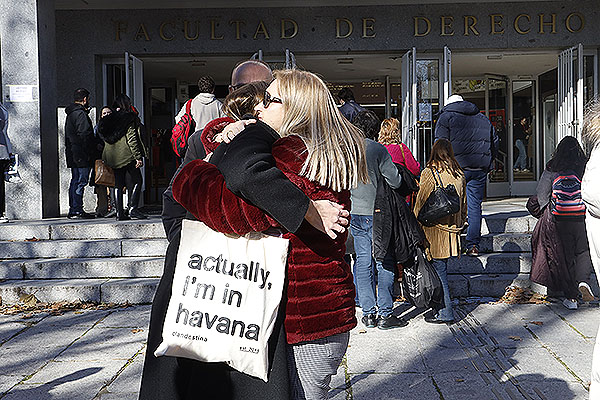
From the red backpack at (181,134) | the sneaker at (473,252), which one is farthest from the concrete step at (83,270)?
the sneaker at (473,252)

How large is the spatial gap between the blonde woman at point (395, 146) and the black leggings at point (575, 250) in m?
1.55

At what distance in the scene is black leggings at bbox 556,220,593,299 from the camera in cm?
660

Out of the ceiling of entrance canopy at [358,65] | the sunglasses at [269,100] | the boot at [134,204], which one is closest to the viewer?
the sunglasses at [269,100]

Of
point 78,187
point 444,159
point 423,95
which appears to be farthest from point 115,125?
point 423,95

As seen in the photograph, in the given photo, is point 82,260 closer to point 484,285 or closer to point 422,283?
point 422,283

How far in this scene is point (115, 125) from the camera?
923cm

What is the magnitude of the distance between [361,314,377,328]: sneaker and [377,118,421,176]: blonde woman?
1.45 m

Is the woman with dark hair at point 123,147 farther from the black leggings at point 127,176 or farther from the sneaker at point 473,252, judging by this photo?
the sneaker at point 473,252

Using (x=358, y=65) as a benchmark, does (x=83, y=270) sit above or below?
below

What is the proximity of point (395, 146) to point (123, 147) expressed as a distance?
167 inches

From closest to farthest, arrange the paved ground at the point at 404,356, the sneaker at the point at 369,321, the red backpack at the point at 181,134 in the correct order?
the paved ground at the point at 404,356 < the sneaker at the point at 369,321 < the red backpack at the point at 181,134

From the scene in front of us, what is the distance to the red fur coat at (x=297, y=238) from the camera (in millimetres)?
2268

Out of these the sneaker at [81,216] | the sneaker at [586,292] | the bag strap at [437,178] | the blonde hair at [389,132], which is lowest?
the sneaker at [586,292]

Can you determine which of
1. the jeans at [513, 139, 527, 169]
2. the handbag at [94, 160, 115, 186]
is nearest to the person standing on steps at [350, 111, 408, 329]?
the handbag at [94, 160, 115, 186]
